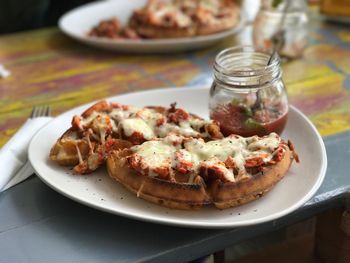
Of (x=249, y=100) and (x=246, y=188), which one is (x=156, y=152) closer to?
(x=246, y=188)

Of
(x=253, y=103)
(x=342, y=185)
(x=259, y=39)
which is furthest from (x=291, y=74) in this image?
(x=342, y=185)

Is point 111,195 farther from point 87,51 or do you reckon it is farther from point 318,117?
point 87,51

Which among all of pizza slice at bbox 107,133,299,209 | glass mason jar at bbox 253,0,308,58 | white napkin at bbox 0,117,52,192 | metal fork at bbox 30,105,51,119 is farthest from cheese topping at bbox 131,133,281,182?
glass mason jar at bbox 253,0,308,58

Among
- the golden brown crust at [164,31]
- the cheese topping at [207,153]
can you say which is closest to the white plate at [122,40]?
the golden brown crust at [164,31]

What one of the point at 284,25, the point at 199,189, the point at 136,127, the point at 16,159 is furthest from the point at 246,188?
the point at 284,25

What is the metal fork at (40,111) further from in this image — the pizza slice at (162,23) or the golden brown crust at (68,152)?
the pizza slice at (162,23)

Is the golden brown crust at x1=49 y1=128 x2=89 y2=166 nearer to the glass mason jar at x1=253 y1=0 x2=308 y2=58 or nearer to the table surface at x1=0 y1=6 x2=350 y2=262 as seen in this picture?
the table surface at x1=0 y1=6 x2=350 y2=262
